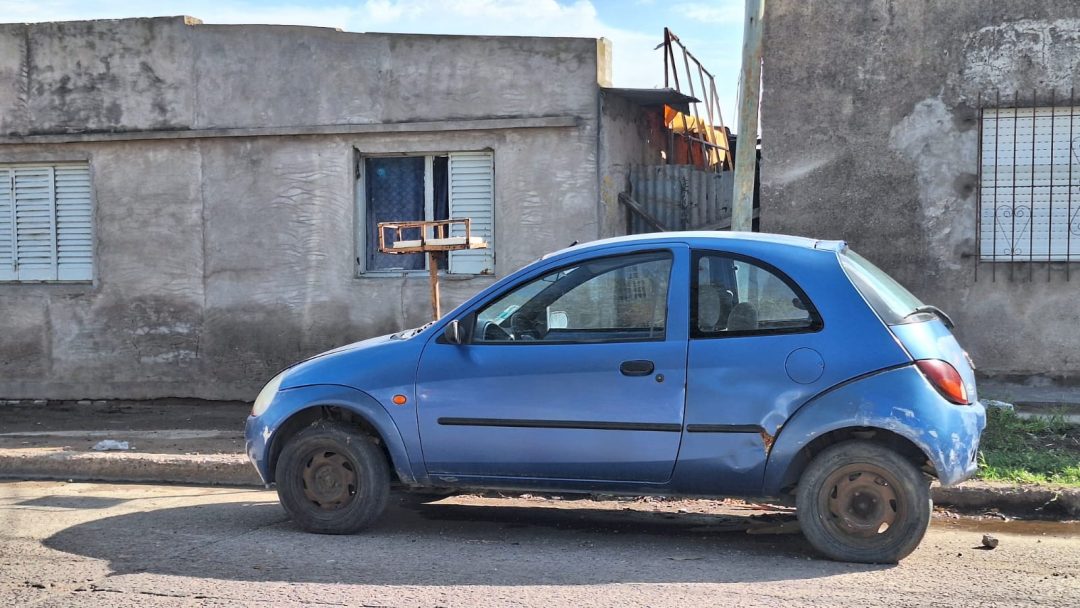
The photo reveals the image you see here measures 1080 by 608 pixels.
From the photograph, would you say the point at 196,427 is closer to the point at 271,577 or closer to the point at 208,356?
the point at 208,356

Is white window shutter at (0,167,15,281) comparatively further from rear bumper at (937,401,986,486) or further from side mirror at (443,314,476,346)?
rear bumper at (937,401,986,486)

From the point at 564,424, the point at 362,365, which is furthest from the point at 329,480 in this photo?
the point at 564,424

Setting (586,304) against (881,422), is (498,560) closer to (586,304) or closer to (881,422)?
(586,304)

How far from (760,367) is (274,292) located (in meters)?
6.63

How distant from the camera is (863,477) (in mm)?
5184

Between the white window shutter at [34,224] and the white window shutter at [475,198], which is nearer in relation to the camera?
the white window shutter at [475,198]

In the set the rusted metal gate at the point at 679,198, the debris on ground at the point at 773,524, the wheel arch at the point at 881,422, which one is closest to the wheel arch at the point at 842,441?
the wheel arch at the point at 881,422

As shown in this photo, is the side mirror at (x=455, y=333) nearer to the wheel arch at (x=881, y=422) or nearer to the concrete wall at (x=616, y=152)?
the wheel arch at (x=881, y=422)

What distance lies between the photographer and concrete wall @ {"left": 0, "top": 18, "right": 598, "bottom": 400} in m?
10.1

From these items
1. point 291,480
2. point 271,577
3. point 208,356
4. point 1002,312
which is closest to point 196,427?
point 208,356

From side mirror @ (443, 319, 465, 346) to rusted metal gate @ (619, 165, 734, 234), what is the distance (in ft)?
15.7

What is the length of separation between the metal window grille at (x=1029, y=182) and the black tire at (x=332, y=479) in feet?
19.0

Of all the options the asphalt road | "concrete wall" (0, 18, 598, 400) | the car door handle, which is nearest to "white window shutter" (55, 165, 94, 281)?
"concrete wall" (0, 18, 598, 400)

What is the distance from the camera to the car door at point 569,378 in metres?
5.36
